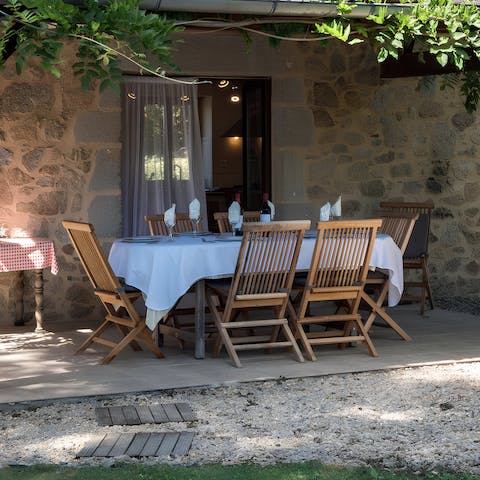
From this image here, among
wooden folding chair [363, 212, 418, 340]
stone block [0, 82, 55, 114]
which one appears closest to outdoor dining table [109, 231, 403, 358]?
wooden folding chair [363, 212, 418, 340]

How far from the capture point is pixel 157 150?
8.43 metres

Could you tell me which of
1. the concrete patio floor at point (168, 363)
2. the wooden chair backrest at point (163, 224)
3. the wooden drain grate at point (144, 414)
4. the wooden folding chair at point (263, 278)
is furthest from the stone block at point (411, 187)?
the wooden drain grate at point (144, 414)

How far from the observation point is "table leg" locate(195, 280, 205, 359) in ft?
20.2

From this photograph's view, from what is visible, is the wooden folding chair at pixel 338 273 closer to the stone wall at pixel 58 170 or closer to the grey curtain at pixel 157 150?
the stone wall at pixel 58 170

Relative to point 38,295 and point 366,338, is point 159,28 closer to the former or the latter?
point 366,338

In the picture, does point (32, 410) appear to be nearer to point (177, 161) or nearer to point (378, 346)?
point (378, 346)

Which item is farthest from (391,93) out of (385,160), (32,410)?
(32,410)

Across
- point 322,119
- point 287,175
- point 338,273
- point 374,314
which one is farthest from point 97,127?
point 374,314

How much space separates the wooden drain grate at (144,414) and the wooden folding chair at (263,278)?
1.02 metres

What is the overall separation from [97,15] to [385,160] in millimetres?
4559

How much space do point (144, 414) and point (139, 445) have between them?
21.6 inches

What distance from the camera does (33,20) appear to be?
477cm

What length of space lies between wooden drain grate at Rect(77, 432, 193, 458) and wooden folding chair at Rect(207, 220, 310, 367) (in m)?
1.52

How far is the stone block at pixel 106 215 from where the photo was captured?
7.99 metres
